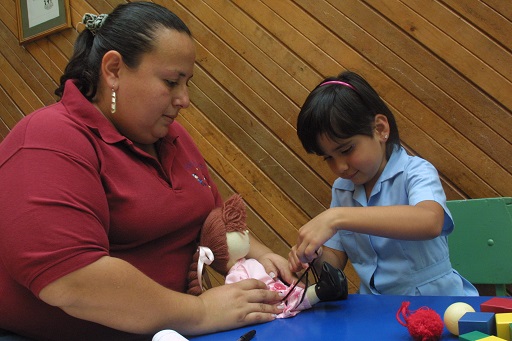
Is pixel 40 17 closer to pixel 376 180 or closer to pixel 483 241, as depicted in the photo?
pixel 376 180

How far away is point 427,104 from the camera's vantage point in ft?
5.92

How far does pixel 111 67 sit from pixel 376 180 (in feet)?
2.51

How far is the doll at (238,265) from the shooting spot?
3.63 ft

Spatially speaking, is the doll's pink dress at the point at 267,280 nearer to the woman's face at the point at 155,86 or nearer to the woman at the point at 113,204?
the woman at the point at 113,204

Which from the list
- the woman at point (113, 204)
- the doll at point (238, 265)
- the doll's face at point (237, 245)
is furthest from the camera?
the doll's face at point (237, 245)

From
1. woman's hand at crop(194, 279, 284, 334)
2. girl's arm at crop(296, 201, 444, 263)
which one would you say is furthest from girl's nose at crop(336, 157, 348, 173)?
woman's hand at crop(194, 279, 284, 334)

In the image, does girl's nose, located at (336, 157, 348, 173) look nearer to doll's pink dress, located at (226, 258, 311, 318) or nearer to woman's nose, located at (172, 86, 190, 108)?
doll's pink dress, located at (226, 258, 311, 318)

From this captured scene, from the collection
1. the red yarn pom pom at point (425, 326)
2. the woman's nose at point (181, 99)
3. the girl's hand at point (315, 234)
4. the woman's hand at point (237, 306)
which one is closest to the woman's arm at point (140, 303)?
the woman's hand at point (237, 306)

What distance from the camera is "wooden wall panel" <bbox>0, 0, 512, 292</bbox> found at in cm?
172

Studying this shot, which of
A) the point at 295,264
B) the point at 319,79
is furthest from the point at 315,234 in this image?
the point at 319,79

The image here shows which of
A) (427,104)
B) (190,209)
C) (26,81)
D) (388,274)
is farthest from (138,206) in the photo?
(26,81)

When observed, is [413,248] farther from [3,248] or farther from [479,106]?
[3,248]

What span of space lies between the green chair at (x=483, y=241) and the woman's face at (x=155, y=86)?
856 millimetres

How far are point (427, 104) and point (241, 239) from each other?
3.01 ft
